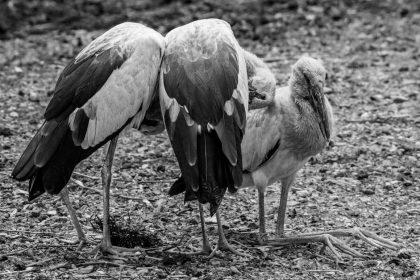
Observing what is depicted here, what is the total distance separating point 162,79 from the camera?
6555mm

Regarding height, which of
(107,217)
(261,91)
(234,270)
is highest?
(261,91)

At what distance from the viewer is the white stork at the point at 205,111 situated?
20.4ft

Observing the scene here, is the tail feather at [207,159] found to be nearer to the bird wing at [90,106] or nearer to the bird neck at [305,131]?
the bird wing at [90,106]

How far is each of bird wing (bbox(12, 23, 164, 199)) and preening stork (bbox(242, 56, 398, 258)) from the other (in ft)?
3.37

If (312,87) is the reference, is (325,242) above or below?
below

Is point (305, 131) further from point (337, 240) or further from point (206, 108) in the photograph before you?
point (206, 108)

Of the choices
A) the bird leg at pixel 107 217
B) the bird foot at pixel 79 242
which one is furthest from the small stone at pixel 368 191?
the bird foot at pixel 79 242

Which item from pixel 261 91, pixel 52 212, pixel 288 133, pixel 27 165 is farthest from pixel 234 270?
pixel 52 212

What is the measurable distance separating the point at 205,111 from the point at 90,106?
0.87m

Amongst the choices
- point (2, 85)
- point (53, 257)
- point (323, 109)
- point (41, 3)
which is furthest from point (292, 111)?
point (41, 3)

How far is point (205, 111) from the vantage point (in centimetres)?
629

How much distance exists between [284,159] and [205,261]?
108cm

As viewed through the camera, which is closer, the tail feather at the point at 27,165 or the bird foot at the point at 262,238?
the tail feather at the point at 27,165

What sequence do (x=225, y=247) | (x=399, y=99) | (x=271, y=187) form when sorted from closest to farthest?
(x=225, y=247) < (x=271, y=187) < (x=399, y=99)
